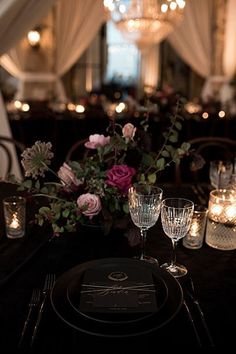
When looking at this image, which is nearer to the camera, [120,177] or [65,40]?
[120,177]

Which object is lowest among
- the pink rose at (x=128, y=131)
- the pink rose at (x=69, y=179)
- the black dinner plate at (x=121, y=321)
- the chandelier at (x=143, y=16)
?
the black dinner plate at (x=121, y=321)

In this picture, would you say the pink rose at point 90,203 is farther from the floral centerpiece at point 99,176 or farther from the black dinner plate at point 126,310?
the black dinner plate at point 126,310

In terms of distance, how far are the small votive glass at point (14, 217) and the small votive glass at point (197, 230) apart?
55 centimetres

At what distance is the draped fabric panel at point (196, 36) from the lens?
23.6ft

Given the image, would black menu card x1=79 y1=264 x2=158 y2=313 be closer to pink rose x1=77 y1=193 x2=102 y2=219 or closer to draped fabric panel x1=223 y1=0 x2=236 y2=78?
pink rose x1=77 y1=193 x2=102 y2=219

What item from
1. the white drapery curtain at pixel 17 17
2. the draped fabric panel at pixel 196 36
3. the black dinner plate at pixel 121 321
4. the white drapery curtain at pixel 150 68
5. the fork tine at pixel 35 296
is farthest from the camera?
the white drapery curtain at pixel 150 68

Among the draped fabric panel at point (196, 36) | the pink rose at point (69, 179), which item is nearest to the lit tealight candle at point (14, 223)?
the pink rose at point (69, 179)

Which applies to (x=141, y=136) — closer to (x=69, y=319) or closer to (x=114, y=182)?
(x=114, y=182)

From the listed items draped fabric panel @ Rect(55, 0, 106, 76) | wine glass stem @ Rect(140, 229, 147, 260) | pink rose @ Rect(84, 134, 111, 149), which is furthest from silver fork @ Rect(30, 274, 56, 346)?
draped fabric panel @ Rect(55, 0, 106, 76)

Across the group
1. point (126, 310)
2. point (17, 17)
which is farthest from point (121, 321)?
point (17, 17)

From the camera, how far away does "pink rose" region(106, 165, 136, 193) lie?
1235 millimetres

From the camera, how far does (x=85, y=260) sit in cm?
124

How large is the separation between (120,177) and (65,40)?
21.6 feet

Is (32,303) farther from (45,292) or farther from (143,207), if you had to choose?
(143,207)
